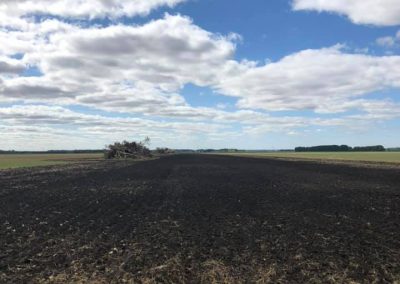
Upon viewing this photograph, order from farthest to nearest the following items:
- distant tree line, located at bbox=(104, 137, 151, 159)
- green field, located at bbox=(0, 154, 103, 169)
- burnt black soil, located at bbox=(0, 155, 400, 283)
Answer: distant tree line, located at bbox=(104, 137, 151, 159), green field, located at bbox=(0, 154, 103, 169), burnt black soil, located at bbox=(0, 155, 400, 283)

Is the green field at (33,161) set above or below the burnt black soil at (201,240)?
above

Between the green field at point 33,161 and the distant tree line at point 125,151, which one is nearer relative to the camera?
the green field at point 33,161

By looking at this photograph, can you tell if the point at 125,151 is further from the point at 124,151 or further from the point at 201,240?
the point at 201,240

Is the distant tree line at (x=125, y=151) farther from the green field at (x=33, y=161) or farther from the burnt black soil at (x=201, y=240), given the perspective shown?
the burnt black soil at (x=201, y=240)

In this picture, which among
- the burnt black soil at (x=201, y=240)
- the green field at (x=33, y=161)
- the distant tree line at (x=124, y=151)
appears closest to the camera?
the burnt black soil at (x=201, y=240)

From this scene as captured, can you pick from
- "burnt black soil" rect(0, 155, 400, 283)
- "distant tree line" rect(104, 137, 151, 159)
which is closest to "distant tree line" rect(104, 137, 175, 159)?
"distant tree line" rect(104, 137, 151, 159)

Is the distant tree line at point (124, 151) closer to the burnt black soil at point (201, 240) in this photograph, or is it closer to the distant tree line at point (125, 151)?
the distant tree line at point (125, 151)

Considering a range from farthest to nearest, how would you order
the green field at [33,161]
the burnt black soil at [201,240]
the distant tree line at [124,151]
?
the distant tree line at [124,151] < the green field at [33,161] < the burnt black soil at [201,240]

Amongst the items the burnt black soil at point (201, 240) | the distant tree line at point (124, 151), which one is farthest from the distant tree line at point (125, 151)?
the burnt black soil at point (201, 240)

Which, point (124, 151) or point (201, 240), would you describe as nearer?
point (201, 240)

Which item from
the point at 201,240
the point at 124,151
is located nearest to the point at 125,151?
the point at 124,151

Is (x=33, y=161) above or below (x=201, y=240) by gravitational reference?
above

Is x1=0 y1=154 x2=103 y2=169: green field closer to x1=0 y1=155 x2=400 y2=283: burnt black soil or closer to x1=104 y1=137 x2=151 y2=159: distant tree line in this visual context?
x1=104 y1=137 x2=151 y2=159: distant tree line

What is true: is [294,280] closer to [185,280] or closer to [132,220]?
[185,280]
